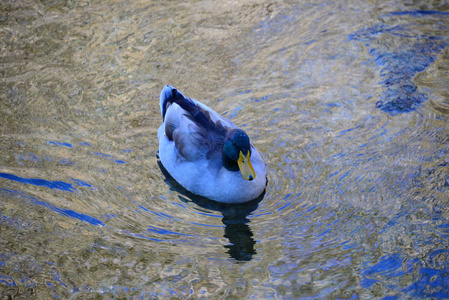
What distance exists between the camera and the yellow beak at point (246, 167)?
6.28 m

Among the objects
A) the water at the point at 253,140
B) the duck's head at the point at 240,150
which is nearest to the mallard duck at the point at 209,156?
the duck's head at the point at 240,150

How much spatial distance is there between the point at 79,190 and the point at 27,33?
464 centimetres

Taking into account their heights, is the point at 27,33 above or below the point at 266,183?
above

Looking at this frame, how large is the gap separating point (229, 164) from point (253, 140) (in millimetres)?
960

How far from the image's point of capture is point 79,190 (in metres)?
6.74

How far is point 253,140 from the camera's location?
7.45 m

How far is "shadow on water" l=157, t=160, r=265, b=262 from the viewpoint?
19.6ft

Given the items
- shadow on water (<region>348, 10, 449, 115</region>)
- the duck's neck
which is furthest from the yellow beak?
shadow on water (<region>348, 10, 449, 115</region>)

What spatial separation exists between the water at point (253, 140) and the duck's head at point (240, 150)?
51 centimetres

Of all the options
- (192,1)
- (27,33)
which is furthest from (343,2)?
(27,33)

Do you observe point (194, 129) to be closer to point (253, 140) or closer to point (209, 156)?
point (209, 156)

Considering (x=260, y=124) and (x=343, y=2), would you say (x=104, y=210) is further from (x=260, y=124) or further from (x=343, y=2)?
(x=343, y=2)

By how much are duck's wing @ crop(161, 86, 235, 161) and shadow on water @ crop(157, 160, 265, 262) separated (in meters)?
0.43

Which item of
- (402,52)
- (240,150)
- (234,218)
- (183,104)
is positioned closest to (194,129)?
(183,104)
